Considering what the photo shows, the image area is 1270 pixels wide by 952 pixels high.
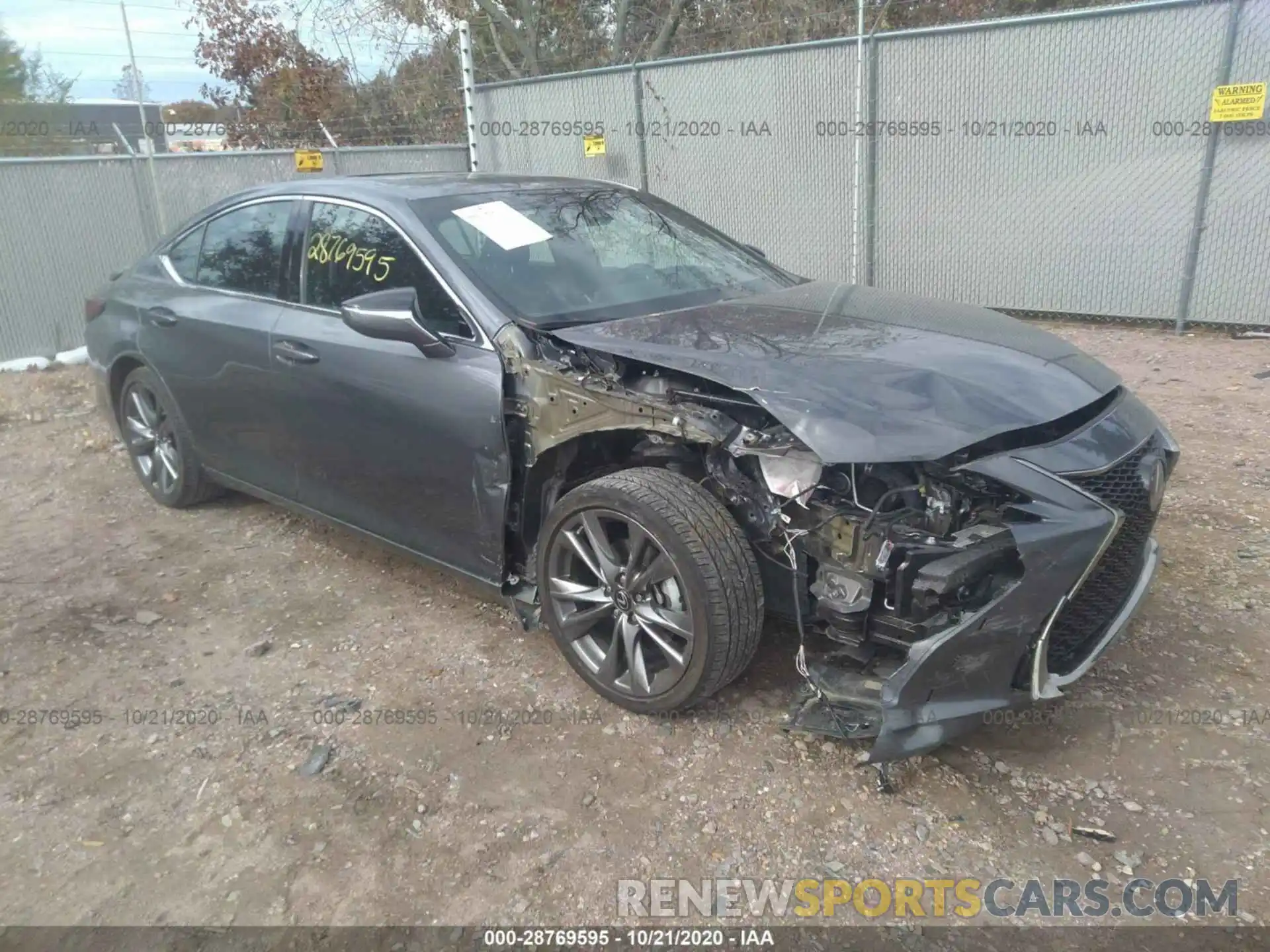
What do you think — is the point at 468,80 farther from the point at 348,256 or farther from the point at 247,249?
the point at 348,256

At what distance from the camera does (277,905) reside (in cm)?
236

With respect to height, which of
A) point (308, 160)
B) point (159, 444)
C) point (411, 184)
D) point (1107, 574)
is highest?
point (308, 160)

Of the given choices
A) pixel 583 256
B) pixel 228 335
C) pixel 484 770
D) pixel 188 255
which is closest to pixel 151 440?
pixel 188 255

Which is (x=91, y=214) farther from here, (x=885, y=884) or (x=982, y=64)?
(x=885, y=884)

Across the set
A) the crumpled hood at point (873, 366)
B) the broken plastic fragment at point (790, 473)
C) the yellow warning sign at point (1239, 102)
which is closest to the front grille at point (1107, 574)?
the crumpled hood at point (873, 366)

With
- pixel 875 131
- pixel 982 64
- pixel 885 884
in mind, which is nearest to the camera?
pixel 885 884

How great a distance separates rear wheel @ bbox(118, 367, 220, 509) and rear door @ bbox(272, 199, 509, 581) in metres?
1.11

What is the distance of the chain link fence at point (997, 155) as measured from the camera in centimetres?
745

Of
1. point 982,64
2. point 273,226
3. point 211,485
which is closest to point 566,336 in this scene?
point 273,226

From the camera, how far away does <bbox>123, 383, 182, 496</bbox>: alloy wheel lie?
4.84m

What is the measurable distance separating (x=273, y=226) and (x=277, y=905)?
2.84 metres

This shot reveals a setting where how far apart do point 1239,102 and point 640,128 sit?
5.86 m

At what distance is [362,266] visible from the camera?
360 cm

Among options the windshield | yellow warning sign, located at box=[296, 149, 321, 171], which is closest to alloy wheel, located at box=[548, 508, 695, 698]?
the windshield
